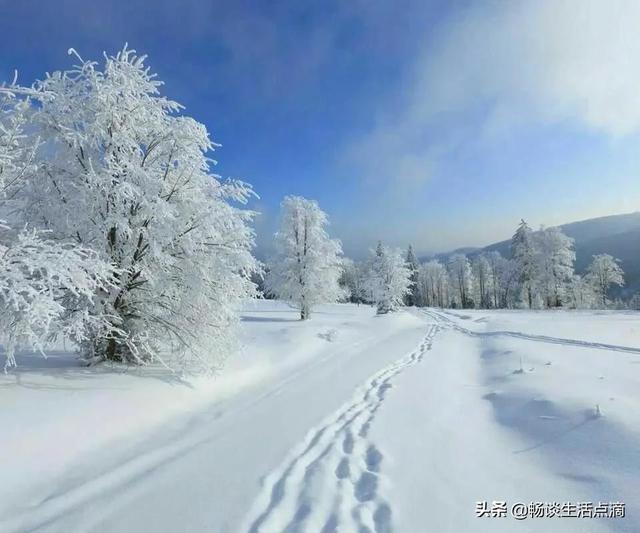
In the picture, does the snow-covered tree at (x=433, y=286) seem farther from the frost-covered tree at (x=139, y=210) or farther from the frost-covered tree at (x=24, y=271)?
the frost-covered tree at (x=24, y=271)

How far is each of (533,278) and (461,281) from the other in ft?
127

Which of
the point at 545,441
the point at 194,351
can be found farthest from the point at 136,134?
the point at 545,441

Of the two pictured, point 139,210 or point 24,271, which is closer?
point 24,271

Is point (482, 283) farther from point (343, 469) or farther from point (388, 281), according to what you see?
point (343, 469)

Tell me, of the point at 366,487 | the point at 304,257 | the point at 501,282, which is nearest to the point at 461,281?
the point at 501,282

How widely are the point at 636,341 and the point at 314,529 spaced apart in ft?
69.0

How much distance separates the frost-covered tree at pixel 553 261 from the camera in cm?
5028

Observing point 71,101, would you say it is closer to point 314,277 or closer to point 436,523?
point 436,523

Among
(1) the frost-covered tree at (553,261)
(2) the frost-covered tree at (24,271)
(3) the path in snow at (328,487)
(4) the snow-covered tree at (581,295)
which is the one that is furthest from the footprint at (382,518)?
(4) the snow-covered tree at (581,295)

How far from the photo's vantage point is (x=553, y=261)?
167 ft

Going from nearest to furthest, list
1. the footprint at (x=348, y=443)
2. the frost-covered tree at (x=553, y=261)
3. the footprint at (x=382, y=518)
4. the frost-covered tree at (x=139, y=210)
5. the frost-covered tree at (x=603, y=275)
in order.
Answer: the footprint at (x=382, y=518)
the footprint at (x=348, y=443)
the frost-covered tree at (x=139, y=210)
the frost-covered tree at (x=553, y=261)
the frost-covered tree at (x=603, y=275)

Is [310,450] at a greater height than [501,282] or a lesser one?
lesser

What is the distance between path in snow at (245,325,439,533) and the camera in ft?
11.9

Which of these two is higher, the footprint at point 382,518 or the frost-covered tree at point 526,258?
the frost-covered tree at point 526,258
